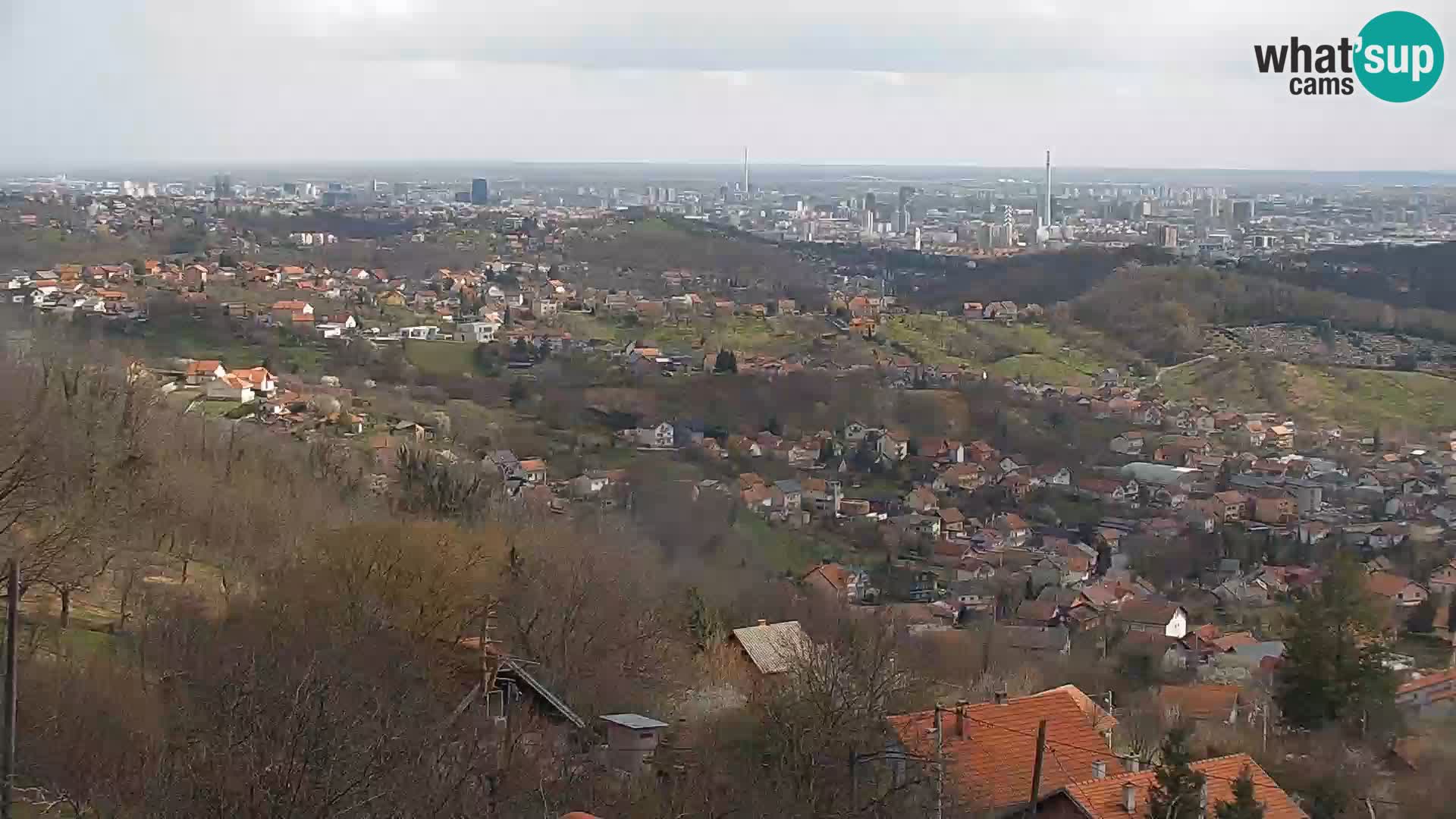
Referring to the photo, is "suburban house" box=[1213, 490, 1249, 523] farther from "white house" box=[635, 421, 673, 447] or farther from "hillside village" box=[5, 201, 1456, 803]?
"white house" box=[635, 421, 673, 447]

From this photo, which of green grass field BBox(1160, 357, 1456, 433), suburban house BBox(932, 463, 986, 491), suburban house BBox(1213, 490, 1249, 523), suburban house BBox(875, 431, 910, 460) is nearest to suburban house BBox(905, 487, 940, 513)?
suburban house BBox(932, 463, 986, 491)

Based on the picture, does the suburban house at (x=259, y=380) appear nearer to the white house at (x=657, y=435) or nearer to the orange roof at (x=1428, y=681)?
the white house at (x=657, y=435)

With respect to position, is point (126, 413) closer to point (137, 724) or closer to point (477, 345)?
point (137, 724)

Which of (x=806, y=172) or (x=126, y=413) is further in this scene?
(x=806, y=172)

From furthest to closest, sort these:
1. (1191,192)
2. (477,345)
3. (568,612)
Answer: (1191,192) → (477,345) → (568,612)

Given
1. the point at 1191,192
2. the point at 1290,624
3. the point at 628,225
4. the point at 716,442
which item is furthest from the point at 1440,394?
the point at 1191,192

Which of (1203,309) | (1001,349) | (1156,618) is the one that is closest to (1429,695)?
(1156,618)

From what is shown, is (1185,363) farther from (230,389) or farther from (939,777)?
(939,777)
